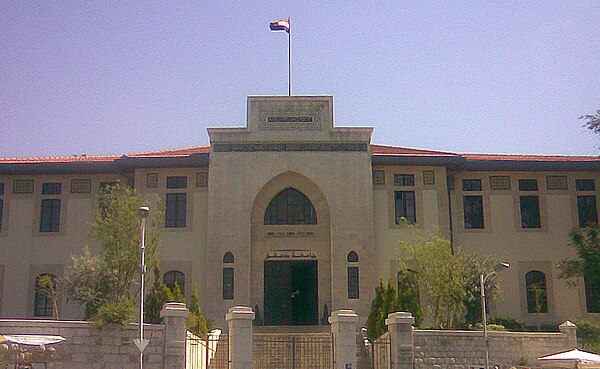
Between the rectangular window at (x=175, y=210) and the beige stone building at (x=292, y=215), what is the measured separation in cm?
4

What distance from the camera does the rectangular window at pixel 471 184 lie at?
3178 centimetres

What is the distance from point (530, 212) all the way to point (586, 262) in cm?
360

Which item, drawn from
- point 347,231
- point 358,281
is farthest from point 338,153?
point 358,281

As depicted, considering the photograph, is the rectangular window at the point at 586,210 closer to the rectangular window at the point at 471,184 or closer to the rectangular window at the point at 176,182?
the rectangular window at the point at 471,184

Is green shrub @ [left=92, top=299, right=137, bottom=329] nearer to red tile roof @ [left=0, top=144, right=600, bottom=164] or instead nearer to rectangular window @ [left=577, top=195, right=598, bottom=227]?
red tile roof @ [left=0, top=144, right=600, bottom=164]

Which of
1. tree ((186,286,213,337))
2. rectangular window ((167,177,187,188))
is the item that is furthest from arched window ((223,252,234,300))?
tree ((186,286,213,337))

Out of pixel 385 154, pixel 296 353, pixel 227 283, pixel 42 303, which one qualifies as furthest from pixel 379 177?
pixel 42 303

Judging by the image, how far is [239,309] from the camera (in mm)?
19078

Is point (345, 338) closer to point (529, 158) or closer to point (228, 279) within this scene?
point (228, 279)

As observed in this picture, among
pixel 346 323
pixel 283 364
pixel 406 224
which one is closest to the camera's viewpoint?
pixel 346 323

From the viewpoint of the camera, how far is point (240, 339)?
18812 millimetres

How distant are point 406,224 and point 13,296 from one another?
16.2m

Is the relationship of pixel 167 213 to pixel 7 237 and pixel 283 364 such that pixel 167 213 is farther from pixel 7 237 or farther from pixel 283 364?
pixel 283 364

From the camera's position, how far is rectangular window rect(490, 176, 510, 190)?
104 feet
